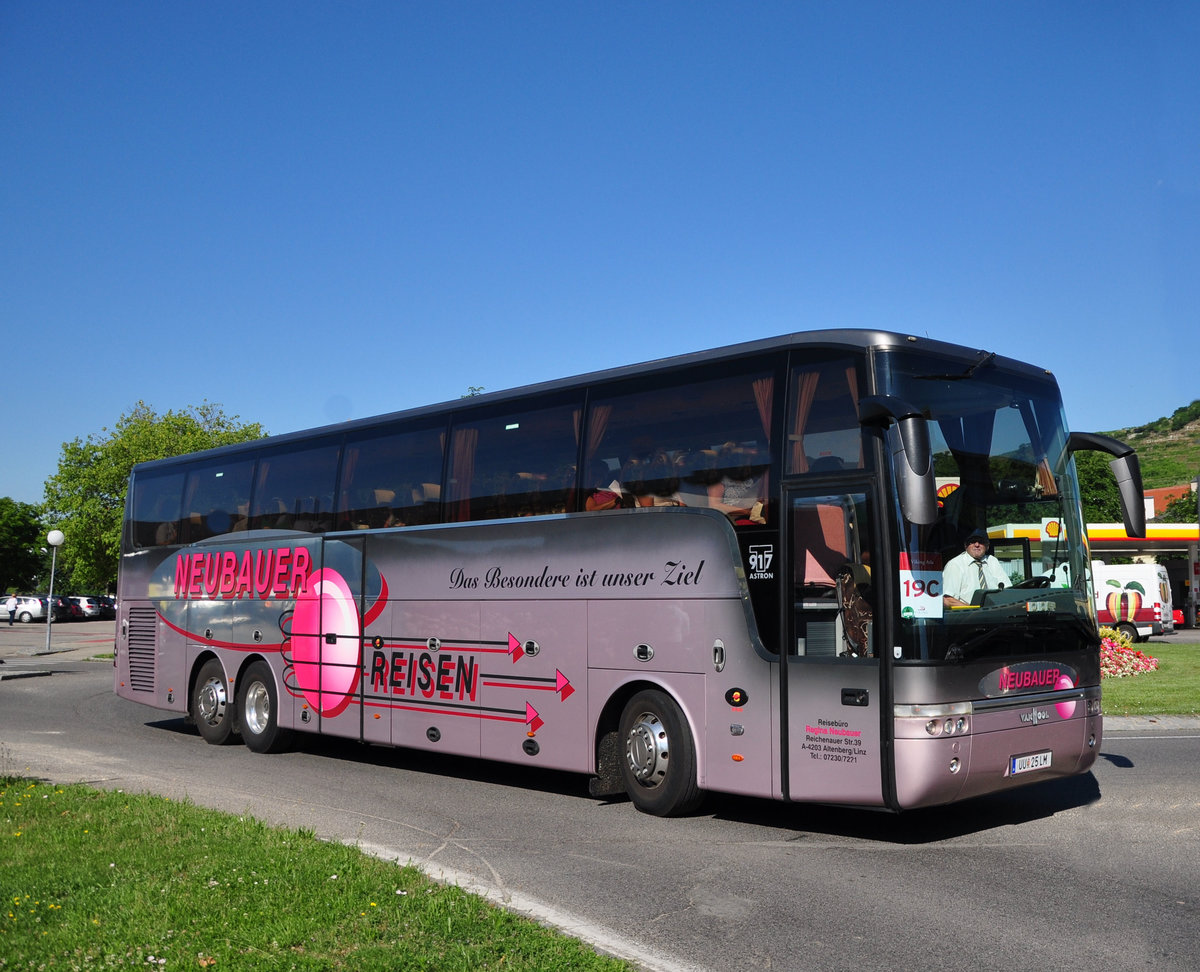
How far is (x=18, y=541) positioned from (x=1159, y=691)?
101m

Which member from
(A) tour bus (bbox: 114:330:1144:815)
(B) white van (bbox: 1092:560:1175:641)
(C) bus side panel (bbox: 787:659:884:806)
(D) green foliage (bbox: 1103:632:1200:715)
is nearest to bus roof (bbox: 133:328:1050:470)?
(A) tour bus (bbox: 114:330:1144:815)

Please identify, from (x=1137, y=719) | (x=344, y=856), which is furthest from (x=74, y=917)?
(x=1137, y=719)

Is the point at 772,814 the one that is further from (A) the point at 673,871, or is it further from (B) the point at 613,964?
(B) the point at 613,964

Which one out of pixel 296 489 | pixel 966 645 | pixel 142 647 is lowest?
pixel 142 647

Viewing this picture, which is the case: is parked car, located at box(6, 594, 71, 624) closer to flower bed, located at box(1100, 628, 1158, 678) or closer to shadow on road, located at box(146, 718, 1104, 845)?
flower bed, located at box(1100, 628, 1158, 678)

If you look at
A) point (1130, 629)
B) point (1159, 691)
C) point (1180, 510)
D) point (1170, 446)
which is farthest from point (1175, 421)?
point (1159, 691)

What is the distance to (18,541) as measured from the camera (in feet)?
328

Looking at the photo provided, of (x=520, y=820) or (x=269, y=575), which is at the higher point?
(x=269, y=575)

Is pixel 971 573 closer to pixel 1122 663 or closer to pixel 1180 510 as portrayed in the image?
pixel 1122 663

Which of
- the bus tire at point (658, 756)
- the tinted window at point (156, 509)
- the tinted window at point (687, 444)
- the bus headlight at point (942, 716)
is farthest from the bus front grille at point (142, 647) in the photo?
the bus headlight at point (942, 716)

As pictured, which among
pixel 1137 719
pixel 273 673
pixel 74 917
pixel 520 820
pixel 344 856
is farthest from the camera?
pixel 1137 719

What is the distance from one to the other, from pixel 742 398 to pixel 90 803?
6.28 m

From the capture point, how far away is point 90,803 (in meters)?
9.41

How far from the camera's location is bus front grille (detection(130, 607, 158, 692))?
16.8 metres
